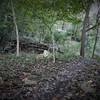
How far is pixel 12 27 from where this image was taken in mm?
14109

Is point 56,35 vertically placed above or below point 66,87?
above

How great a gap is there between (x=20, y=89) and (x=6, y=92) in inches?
16.0

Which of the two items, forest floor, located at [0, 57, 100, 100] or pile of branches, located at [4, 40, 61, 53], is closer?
forest floor, located at [0, 57, 100, 100]

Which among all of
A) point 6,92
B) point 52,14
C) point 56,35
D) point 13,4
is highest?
point 13,4

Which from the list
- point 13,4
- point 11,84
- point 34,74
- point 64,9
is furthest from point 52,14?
point 11,84

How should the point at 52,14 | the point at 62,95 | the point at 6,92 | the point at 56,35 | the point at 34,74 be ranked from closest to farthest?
the point at 62,95, the point at 6,92, the point at 34,74, the point at 52,14, the point at 56,35

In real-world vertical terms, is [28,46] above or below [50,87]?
above

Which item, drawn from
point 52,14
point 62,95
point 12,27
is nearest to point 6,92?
point 62,95

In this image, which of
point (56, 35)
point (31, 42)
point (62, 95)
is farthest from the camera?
point (56, 35)

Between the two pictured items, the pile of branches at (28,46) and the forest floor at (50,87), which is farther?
the pile of branches at (28,46)

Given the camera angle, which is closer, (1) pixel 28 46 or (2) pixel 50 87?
(2) pixel 50 87

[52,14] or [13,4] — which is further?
[13,4]

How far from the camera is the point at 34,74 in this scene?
6816 millimetres

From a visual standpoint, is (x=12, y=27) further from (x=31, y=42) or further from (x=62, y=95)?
(x=62, y=95)
